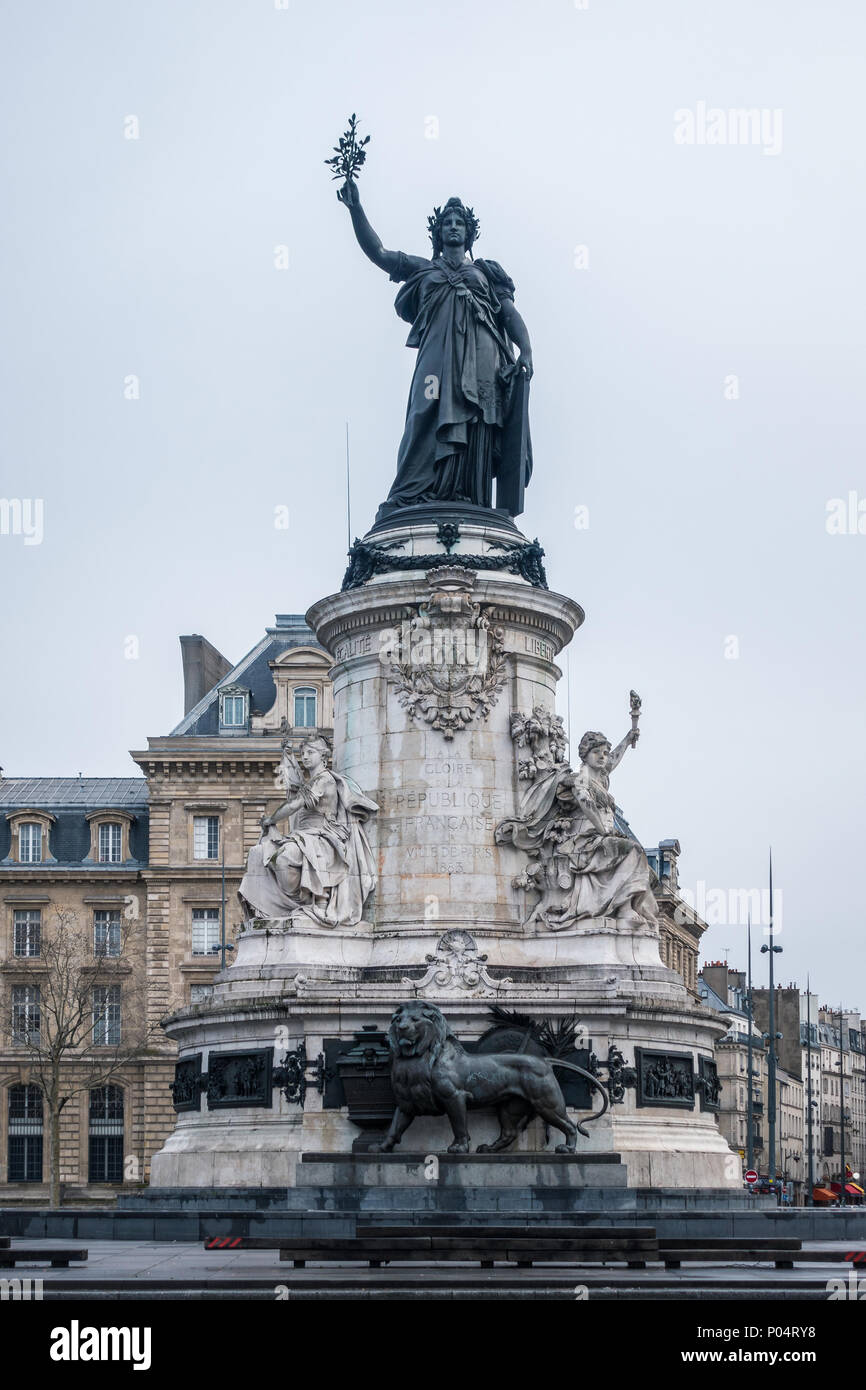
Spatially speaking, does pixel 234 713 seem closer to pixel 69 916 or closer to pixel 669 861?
pixel 69 916

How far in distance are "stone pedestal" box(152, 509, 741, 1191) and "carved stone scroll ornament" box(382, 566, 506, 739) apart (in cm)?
3

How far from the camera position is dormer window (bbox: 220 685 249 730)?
77875 mm

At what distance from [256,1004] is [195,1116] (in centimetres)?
281

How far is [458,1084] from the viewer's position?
95.9 feet

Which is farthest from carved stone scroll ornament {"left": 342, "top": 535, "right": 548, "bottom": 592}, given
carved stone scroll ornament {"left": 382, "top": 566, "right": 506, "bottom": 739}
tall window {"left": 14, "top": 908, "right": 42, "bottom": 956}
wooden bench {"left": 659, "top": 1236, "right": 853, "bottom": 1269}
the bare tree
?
tall window {"left": 14, "top": 908, "right": 42, "bottom": 956}

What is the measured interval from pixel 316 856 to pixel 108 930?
Answer: 45.9m

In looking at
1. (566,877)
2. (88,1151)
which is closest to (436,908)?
(566,877)

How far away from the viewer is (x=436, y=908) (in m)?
33.2

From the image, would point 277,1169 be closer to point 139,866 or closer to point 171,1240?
point 171,1240

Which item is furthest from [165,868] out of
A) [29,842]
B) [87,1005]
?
[29,842]

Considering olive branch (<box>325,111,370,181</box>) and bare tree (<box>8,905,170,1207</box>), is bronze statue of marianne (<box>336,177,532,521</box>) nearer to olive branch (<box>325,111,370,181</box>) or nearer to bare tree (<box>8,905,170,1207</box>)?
olive branch (<box>325,111,370,181</box>)

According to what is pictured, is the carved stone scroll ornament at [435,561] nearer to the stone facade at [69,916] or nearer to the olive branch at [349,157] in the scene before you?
the olive branch at [349,157]

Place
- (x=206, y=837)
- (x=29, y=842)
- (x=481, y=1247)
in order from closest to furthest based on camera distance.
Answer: (x=481, y=1247) → (x=206, y=837) → (x=29, y=842)
